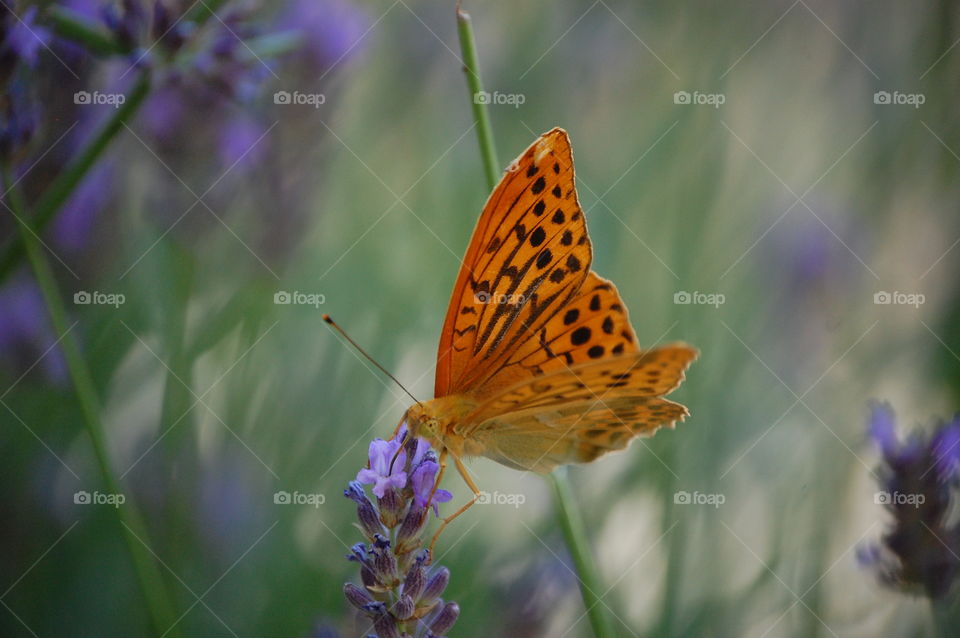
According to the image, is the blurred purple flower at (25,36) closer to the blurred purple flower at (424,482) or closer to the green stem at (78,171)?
the green stem at (78,171)

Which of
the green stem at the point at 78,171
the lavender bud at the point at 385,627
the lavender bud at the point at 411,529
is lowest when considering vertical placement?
the lavender bud at the point at 385,627

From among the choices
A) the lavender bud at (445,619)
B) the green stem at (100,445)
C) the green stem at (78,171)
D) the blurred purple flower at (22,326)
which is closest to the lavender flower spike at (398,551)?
the lavender bud at (445,619)

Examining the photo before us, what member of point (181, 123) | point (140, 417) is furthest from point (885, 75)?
point (140, 417)

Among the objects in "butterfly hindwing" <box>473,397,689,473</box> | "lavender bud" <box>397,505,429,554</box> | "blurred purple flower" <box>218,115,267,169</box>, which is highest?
"blurred purple flower" <box>218,115,267,169</box>

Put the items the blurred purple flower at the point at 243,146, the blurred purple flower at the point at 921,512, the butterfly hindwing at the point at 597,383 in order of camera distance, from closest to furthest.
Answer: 1. the butterfly hindwing at the point at 597,383
2. the blurred purple flower at the point at 921,512
3. the blurred purple flower at the point at 243,146

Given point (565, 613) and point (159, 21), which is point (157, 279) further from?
point (565, 613)

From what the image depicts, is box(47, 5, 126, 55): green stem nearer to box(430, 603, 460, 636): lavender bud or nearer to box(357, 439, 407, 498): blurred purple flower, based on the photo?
box(357, 439, 407, 498): blurred purple flower

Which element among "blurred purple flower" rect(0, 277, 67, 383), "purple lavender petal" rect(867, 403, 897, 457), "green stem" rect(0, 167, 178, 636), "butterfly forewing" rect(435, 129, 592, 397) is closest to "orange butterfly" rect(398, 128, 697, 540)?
"butterfly forewing" rect(435, 129, 592, 397)
